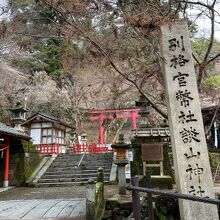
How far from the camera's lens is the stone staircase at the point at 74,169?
13.0m

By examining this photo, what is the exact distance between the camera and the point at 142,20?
4.41 m

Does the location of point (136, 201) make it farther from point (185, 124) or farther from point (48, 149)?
point (48, 149)

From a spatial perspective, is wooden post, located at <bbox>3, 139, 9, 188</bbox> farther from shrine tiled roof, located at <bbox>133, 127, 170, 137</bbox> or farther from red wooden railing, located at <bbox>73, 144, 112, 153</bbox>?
red wooden railing, located at <bbox>73, 144, 112, 153</bbox>

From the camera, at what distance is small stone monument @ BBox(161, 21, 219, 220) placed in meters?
4.65

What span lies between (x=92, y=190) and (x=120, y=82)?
7.42ft

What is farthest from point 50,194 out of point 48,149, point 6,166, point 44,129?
point 44,129

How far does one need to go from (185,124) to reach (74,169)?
10592mm

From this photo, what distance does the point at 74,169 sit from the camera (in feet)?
48.3

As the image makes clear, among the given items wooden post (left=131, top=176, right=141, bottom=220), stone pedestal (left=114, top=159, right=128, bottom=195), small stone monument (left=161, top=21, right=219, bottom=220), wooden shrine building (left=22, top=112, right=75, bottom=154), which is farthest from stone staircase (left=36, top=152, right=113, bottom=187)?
wooden post (left=131, top=176, right=141, bottom=220)

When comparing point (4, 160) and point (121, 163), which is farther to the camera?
point (4, 160)

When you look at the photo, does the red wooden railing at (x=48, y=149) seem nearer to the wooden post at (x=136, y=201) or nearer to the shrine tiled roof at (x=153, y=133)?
the shrine tiled roof at (x=153, y=133)

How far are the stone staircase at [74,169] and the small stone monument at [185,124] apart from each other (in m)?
8.03

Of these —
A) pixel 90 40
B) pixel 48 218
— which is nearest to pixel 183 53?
pixel 90 40

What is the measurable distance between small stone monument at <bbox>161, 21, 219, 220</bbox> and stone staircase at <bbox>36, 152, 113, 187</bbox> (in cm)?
803
